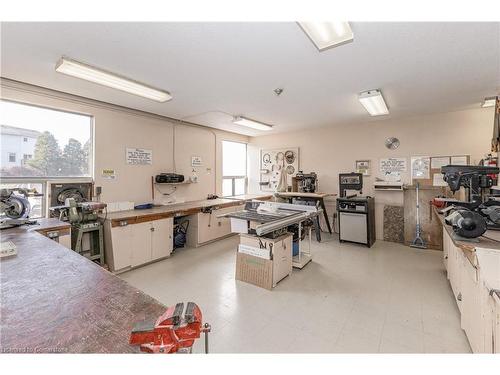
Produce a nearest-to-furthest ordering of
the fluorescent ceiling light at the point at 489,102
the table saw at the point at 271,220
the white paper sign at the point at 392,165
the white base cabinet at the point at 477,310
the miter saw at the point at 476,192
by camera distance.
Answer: the white base cabinet at the point at 477,310, the miter saw at the point at 476,192, the table saw at the point at 271,220, the fluorescent ceiling light at the point at 489,102, the white paper sign at the point at 392,165

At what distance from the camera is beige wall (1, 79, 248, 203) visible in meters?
3.13

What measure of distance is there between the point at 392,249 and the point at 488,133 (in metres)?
2.59

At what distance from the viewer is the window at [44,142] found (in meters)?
2.81

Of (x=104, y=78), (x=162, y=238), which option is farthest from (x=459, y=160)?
(x=104, y=78)

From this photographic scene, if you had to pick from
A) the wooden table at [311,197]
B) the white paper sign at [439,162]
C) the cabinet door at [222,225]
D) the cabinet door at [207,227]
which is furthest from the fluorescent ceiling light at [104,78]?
the white paper sign at [439,162]

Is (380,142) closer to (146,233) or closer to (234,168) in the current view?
(234,168)

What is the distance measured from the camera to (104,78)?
251cm

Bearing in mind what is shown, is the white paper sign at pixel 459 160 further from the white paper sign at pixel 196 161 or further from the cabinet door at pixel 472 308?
the white paper sign at pixel 196 161

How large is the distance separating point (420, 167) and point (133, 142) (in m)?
5.52

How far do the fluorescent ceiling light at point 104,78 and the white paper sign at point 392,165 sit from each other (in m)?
4.39

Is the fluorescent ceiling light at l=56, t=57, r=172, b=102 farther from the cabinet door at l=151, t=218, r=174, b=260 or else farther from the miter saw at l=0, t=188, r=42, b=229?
the cabinet door at l=151, t=218, r=174, b=260

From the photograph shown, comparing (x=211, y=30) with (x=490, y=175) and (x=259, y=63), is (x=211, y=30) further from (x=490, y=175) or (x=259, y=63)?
(x=490, y=175)

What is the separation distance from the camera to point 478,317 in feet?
5.12

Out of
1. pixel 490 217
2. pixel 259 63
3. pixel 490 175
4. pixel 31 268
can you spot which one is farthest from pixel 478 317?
pixel 31 268
